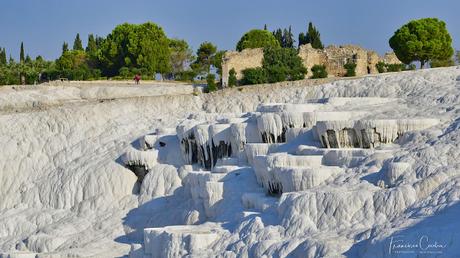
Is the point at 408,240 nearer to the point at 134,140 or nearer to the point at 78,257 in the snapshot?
the point at 78,257

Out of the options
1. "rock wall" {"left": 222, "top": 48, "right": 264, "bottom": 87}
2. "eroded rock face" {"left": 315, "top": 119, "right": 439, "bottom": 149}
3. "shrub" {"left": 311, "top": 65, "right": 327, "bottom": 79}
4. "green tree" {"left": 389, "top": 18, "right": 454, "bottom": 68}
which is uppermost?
"green tree" {"left": 389, "top": 18, "right": 454, "bottom": 68}

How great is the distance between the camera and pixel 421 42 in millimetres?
46188

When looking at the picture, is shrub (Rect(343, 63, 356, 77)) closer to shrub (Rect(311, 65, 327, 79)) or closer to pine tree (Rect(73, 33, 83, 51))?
shrub (Rect(311, 65, 327, 79))

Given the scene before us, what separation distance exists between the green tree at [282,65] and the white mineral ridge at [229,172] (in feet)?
8.26

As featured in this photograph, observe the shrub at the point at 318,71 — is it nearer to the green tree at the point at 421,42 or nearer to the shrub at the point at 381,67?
the shrub at the point at 381,67

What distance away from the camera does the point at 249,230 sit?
2480 centimetres

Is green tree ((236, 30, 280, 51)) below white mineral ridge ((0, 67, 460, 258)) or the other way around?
the other way around

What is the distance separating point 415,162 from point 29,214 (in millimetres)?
16799

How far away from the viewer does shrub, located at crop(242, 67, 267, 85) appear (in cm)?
4369

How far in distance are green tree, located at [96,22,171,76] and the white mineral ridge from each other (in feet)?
49.3

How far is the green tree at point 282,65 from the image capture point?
43.9 metres

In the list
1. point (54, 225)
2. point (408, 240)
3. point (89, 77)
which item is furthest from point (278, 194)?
point (89, 77)

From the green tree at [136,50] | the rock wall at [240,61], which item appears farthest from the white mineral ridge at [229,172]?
the green tree at [136,50]

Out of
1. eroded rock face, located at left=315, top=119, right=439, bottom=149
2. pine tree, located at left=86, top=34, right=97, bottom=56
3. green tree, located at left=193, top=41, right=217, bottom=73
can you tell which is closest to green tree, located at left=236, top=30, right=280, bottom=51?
green tree, located at left=193, top=41, right=217, bottom=73
